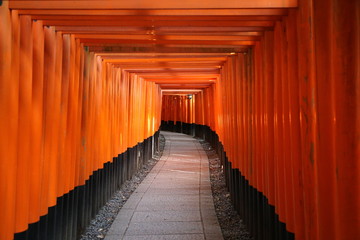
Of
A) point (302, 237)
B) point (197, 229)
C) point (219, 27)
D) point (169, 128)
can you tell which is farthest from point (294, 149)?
point (169, 128)

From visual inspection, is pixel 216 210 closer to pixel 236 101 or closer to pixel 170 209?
pixel 170 209

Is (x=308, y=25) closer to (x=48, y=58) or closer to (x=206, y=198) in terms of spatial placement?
(x=48, y=58)

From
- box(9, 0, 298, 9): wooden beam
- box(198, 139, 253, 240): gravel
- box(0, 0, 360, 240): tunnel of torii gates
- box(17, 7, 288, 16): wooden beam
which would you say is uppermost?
box(9, 0, 298, 9): wooden beam

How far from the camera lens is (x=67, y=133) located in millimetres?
4480

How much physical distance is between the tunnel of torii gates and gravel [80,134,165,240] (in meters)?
0.23

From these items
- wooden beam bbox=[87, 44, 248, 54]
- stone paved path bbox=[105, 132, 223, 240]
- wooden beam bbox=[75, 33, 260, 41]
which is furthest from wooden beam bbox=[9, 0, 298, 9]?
stone paved path bbox=[105, 132, 223, 240]

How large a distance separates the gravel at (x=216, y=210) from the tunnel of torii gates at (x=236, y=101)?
241 millimetres

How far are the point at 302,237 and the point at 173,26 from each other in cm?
274

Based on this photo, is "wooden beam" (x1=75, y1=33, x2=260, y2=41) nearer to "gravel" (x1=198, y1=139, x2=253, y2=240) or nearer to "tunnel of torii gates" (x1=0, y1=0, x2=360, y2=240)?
"tunnel of torii gates" (x1=0, y1=0, x2=360, y2=240)

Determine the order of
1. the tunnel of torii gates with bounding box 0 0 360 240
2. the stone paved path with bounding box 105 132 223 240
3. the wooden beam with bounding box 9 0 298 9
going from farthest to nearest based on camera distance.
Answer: the stone paved path with bounding box 105 132 223 240
the wooden beam with bounding box 9 0 298 9
the tunnel of torii gates with bounding box 0 0 360 240

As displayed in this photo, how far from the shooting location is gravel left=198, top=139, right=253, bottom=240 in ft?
18.3

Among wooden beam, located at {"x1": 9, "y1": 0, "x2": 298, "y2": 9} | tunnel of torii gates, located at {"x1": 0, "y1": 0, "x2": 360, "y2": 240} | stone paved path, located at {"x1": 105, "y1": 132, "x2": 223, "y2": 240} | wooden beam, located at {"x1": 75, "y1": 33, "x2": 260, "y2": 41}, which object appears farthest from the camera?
stone paved path, located at {"x1": 105, "y1": 132, "x2": 223, "y2": 240}

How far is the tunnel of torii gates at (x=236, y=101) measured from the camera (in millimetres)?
2361

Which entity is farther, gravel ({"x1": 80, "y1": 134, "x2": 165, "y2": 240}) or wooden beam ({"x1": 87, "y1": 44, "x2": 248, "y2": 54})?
gravel ({"x1": 80, "y1": 134, "x2": 165, "y2": 240})
